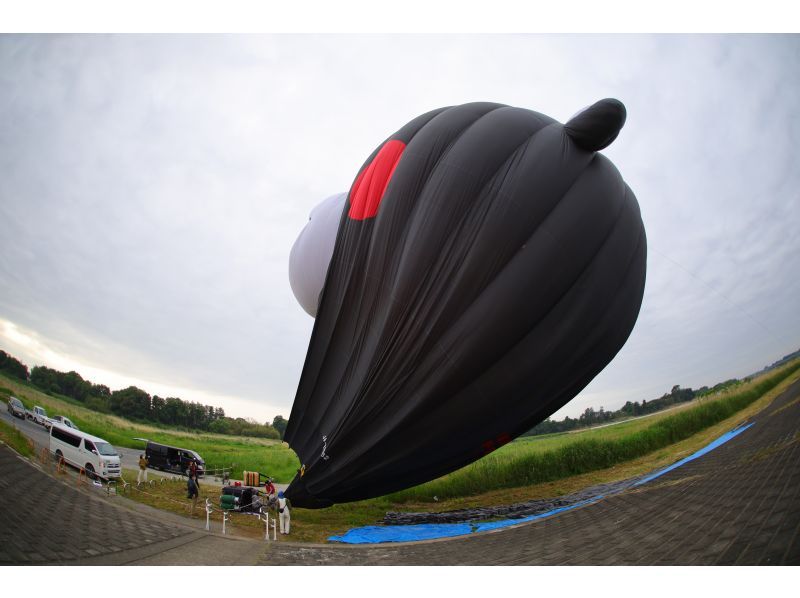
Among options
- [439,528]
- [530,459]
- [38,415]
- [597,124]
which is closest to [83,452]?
[38,415]

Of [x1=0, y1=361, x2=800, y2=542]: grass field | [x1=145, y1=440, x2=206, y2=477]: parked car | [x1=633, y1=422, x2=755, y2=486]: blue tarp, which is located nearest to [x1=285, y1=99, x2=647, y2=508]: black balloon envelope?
[x1=0, y1=361, x2=800, y2=542]: grass field

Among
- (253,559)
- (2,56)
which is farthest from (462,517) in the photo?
(2,56)

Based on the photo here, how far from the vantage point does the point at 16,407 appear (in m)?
2.59

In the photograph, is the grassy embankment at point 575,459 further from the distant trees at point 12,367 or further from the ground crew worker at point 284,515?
the distant trees at point 12,367

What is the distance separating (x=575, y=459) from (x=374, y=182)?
164 inches

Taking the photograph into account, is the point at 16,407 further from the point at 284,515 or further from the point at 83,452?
the point at 284,515

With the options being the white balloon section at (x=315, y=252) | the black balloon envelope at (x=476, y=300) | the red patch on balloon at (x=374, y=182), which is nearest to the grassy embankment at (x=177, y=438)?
the black balloon envelope at (x=476, y=300)

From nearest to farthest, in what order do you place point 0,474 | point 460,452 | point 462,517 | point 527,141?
point 0,474
point 460,452
point 527,141
point 462,517

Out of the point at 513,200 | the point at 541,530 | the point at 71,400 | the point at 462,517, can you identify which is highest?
the point at 513,200

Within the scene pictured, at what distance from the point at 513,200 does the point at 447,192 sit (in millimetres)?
520

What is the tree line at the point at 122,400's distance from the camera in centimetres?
266

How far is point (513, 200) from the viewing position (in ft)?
8.66

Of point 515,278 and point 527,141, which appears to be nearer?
point 515,278

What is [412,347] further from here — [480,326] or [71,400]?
[71,400]
